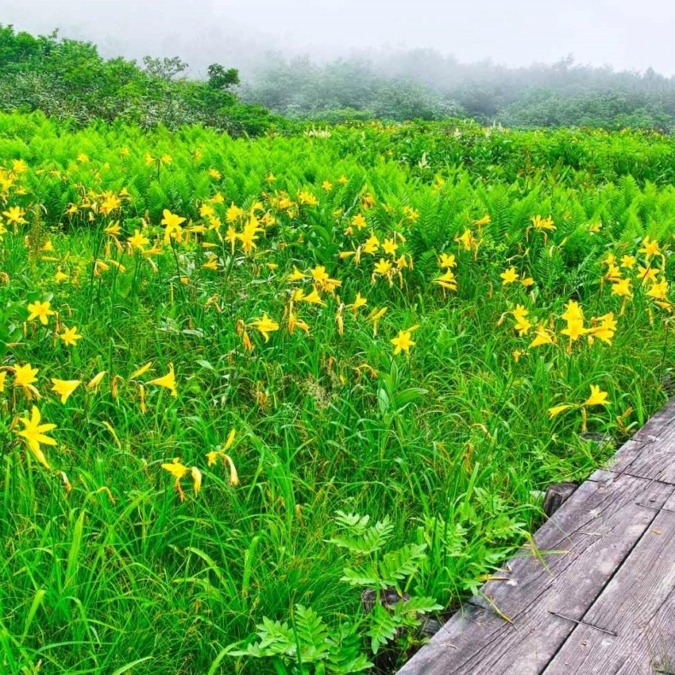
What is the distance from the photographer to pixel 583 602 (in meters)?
1.91

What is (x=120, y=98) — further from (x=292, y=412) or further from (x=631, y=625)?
(x=631, y=625)

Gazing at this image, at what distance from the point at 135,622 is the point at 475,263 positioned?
3249 millimetres

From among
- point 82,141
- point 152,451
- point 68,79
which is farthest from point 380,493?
point 68,79

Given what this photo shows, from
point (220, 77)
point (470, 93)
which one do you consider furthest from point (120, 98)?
point (470, 93)

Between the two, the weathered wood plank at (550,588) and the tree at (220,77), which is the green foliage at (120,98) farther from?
the weathered wood plank at (550,588)

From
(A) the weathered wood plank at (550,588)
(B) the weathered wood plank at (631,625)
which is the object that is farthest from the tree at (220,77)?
(B) the weathered wood plank at (631,625)

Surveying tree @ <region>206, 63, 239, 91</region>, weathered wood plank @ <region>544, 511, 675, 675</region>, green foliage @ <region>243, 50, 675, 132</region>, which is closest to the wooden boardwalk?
weathered wood plank @ <region>544, 511, 675, 675</region>

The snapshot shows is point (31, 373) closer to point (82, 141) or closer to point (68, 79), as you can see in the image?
point (82, 141)

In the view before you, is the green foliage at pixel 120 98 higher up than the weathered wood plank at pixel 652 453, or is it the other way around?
the green foliage at pixel 120 98

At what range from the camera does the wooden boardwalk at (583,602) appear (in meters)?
1.72

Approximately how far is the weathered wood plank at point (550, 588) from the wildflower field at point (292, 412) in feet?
0.30

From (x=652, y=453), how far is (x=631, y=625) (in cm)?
104

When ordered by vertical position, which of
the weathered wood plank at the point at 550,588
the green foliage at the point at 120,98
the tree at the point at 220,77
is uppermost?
the tree at the point at 220,77

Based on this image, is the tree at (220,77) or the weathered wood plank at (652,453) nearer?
the weathered wood plank at (652,453)
